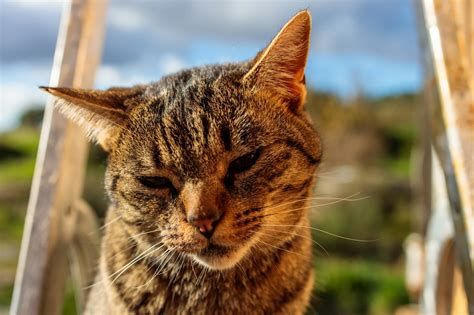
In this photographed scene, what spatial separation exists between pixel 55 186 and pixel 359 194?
340 centimetres

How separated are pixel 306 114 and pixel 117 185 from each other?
1.54ft

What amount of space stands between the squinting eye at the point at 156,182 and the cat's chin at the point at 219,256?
0.47 feet

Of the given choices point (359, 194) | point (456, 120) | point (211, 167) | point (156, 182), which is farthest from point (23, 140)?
point (456, 120)

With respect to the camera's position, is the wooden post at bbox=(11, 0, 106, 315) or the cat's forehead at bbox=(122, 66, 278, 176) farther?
the wooden post at bbox=(11, 0, 106, 315)

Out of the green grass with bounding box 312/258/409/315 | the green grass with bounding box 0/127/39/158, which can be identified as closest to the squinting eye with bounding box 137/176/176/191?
the green grass with bounding box 0/127/39/158

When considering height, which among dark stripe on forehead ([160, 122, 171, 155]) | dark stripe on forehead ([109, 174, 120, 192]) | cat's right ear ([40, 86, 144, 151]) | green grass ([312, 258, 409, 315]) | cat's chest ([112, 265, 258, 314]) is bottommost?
green grass ([312, 258, 409, 315])

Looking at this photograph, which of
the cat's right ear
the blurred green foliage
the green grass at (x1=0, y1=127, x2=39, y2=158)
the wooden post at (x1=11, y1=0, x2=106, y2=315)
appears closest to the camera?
the cat's right ear

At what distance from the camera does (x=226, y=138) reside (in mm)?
1081

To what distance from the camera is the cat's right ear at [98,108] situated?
1.13m

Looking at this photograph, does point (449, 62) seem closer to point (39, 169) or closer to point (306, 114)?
point (306, 114)

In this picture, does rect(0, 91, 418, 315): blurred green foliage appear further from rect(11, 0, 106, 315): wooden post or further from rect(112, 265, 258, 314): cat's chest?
rect(112, 265, 258, 314): cat's chest

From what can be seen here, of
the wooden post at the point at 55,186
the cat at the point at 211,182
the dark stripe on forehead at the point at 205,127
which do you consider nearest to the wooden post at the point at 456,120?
the cat at the point at 211,182

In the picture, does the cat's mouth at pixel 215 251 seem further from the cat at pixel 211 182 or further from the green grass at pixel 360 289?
the green grass at pixel 360 289

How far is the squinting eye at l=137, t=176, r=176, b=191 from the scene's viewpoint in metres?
1.11
